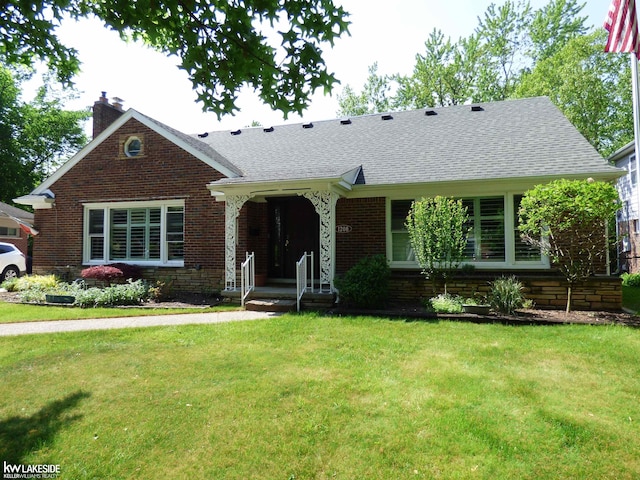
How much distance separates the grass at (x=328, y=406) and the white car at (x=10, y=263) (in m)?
11.0

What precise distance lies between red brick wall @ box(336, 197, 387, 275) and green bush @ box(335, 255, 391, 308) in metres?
1.59

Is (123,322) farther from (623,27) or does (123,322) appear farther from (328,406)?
(623,27)

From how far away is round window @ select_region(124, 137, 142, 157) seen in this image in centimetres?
1152

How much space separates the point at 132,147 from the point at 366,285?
27.3 feet

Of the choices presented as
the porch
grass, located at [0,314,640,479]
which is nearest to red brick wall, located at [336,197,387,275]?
the porch

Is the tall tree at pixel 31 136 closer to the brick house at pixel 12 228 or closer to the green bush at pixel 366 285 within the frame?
the brick house at pixel 12 228

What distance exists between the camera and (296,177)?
8.87 metres

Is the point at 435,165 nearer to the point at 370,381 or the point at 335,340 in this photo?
the point at 335,340

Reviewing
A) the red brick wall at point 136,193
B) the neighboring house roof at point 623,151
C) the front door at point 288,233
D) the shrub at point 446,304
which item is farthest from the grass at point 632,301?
the red brick wall at point 136,193

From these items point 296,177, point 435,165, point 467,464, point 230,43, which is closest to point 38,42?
point 230,43

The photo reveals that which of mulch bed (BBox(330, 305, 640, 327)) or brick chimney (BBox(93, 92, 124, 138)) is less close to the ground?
brick chimney (BBox(93, 92, 124, 138))

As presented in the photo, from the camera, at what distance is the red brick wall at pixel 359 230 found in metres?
10.0

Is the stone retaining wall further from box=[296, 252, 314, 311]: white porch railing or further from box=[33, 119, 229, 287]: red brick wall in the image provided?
box=[33, 119, 229, 287]: red brick wall

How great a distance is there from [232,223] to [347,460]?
741 cm
